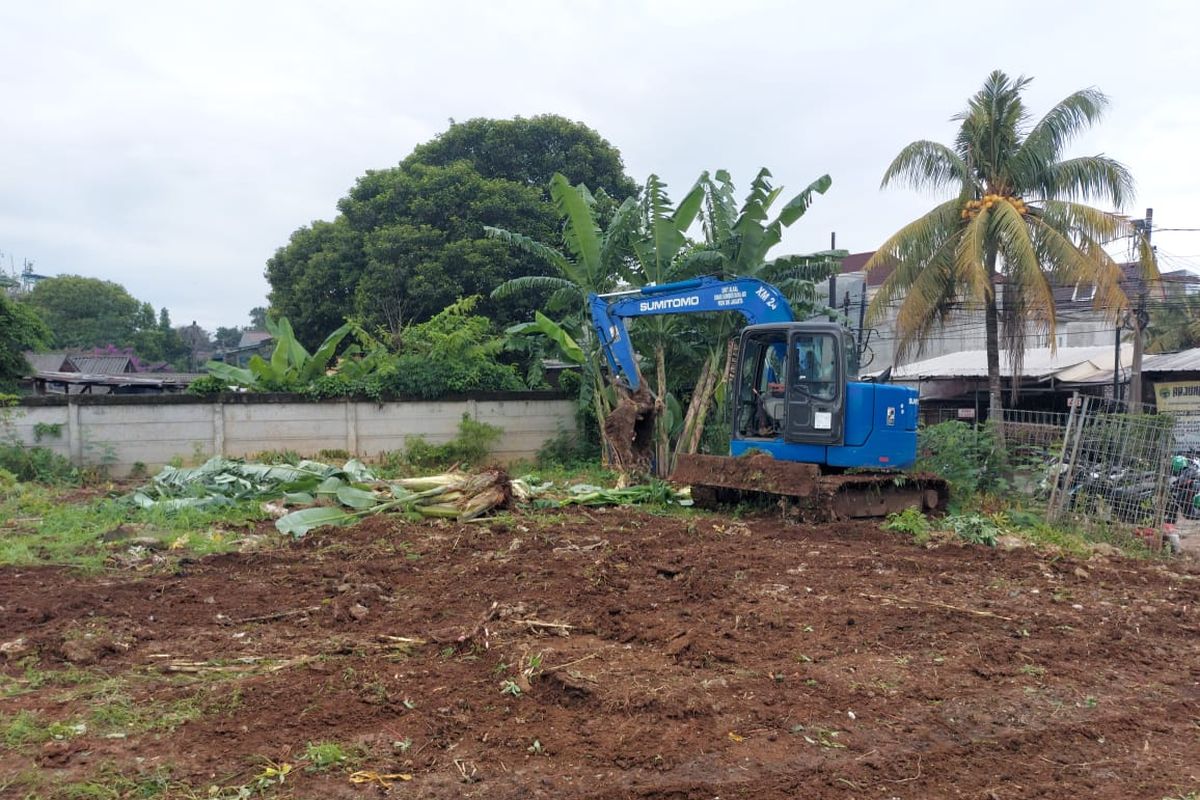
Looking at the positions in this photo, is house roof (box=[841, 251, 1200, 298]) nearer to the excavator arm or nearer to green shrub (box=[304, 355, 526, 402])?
the excavator arm

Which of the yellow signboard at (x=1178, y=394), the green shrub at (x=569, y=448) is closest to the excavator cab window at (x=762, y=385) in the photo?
the green shrub at (x=569, y=448)

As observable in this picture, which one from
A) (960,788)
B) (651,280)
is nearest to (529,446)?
(651,280)

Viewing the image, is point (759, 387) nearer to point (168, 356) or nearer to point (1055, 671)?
point (1055, 671)

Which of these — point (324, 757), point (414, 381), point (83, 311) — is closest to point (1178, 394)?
point (414, 381)

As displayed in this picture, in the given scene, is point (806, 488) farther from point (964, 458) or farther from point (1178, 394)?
point (1178, 394)

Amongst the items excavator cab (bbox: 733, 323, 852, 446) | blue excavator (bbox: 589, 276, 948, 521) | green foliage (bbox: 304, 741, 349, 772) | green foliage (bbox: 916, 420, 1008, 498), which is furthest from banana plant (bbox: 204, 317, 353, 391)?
green foliage (bbox: 304, 741, 349, 772)

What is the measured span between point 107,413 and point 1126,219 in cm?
1757

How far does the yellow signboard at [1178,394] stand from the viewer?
69.8ft

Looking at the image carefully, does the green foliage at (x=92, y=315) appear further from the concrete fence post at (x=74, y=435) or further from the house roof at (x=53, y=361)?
the concrete fence post at (x=74, y=435)

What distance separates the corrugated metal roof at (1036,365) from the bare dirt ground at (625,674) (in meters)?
15.3

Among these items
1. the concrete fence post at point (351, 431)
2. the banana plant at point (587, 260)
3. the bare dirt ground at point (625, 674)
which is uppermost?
the banana plant at point (587, 260)

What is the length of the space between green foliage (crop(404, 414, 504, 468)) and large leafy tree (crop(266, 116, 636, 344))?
27.5ft

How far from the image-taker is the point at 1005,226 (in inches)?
623

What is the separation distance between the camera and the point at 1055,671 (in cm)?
516
